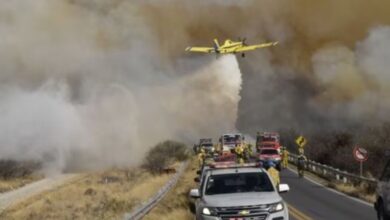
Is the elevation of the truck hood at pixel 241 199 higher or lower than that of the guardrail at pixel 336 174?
higher

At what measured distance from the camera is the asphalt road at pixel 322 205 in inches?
951

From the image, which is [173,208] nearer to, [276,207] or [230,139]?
[276,207]

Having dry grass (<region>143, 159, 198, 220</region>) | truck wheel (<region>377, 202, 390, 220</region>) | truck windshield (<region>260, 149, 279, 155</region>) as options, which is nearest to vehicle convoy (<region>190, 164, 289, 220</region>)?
truck wheel (<region>377, 202, 390, 220</region>)

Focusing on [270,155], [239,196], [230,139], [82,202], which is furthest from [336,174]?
[239,196]

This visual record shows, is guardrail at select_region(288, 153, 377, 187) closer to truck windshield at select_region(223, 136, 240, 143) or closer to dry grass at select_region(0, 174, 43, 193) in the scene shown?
truck windshield at select_region(223, 136, 240, 143)

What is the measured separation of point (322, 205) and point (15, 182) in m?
43.0

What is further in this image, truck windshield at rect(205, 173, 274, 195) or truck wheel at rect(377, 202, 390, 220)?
truck wheel at rect(377, 202, 390, 220)

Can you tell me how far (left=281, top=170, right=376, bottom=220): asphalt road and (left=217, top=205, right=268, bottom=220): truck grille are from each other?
8.61 meters

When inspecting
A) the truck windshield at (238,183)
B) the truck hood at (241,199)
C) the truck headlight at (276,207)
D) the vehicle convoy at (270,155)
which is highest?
the truck windshield at (238,183)

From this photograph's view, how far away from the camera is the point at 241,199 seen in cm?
1546

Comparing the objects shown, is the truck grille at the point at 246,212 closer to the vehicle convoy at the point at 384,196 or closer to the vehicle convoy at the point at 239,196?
the vehicle convoy at the point at 239,196

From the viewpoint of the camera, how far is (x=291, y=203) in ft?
97.2

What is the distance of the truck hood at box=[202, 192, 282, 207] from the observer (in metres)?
15.2

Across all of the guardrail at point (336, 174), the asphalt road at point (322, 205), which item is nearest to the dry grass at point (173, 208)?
the asphalt road at point (322, 205)
